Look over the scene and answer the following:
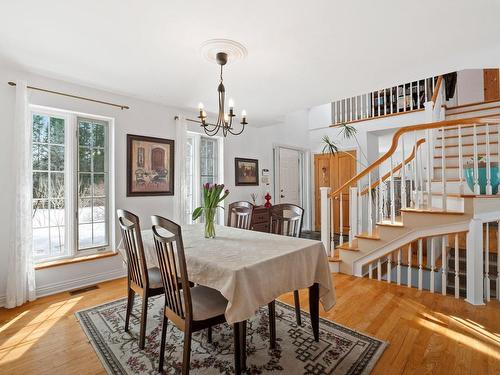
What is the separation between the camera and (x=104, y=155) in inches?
131

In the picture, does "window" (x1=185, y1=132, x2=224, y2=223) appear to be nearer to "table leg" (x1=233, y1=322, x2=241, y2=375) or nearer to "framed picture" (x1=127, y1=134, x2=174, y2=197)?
"framed picture" (x1=127, y1=134, x2=174, y2=197)

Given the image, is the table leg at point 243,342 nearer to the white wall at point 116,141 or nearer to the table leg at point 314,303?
the table leg at point 314,303

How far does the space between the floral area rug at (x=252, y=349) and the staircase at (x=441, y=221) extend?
1.41m

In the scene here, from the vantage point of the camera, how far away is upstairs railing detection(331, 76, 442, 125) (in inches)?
199

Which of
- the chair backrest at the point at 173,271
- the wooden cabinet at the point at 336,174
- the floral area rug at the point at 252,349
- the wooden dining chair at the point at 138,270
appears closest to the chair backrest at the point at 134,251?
the wooden dining chair at the point at 138,270

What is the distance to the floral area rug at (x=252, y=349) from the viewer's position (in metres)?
1.68

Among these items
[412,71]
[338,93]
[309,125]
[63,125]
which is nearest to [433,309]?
[412,71]

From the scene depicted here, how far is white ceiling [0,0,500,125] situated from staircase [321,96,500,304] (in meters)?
0.91

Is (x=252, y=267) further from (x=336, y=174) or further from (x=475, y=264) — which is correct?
(x=336, y=174)

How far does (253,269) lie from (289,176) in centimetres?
483

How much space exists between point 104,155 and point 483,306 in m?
4.44

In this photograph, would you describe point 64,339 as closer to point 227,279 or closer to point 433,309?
point 227,279

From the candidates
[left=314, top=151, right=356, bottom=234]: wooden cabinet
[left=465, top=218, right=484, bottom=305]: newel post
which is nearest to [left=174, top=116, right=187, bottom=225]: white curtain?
[left=465, top=218, right=484, bottom=305]: newel post

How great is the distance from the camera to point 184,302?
4.75ft
